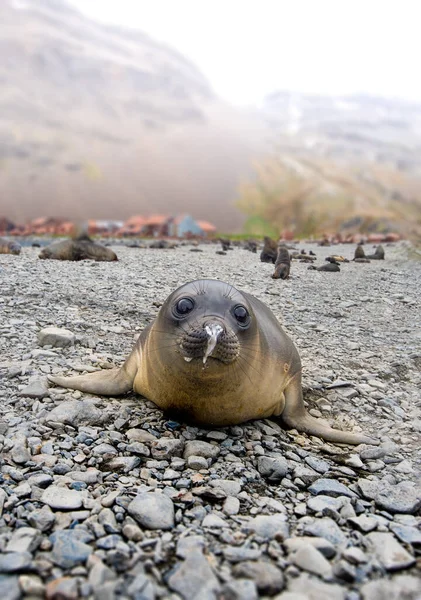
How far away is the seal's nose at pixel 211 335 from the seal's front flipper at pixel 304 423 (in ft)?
3.36

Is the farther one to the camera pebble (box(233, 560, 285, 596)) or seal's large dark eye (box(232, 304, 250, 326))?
seal's large dark eye (box(232, 304, 250, 326))

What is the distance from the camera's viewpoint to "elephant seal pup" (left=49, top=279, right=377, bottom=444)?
2.68 meters

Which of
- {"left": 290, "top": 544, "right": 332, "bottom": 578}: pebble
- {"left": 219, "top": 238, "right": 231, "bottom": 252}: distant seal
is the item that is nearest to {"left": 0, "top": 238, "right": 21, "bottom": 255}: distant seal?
{"left": 219, "top": 238, "right": 231, "bottom": 252}: distant seal

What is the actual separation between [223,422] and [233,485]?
600 millimetres

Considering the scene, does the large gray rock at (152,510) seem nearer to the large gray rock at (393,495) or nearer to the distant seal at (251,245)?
the large gray rock at (393,495)

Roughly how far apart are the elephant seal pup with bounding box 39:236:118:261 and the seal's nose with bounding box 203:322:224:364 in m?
7.98

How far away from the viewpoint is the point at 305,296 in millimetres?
7281

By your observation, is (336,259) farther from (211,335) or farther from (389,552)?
(389,552)

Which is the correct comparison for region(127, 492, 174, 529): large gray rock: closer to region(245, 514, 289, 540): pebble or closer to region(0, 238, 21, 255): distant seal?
region(245, 514, 289, 540): pebble

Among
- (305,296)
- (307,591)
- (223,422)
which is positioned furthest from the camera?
(305,296)

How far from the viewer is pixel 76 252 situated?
10562mm

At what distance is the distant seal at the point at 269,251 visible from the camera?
10.7 m

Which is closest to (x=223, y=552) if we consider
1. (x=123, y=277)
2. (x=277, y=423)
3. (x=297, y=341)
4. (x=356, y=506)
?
(x=356, y=506)

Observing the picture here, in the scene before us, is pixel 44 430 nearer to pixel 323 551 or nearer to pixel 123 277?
pixel 323 551
